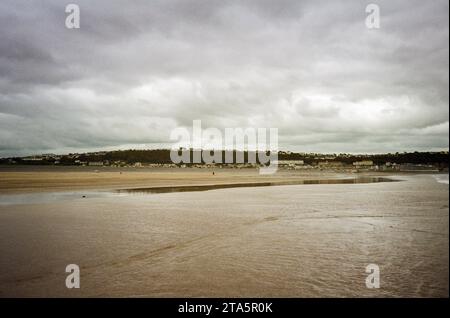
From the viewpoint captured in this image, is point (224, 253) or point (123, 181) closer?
point (224, 253)

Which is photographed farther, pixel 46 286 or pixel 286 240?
pixel 286 240

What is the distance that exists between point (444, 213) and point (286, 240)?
10.2 m

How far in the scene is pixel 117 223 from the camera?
15.5 metres

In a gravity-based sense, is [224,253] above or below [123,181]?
above

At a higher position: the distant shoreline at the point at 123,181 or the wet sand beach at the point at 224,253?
the wet sand beach at the point at 224,253

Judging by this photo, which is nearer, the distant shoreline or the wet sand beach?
the wet sand beach

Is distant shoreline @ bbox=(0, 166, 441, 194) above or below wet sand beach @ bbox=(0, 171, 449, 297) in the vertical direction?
below

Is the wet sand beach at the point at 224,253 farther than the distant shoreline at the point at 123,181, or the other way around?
the distant shoreline at the point at 123,181

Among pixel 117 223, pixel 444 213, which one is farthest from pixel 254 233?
pixel 444 213
